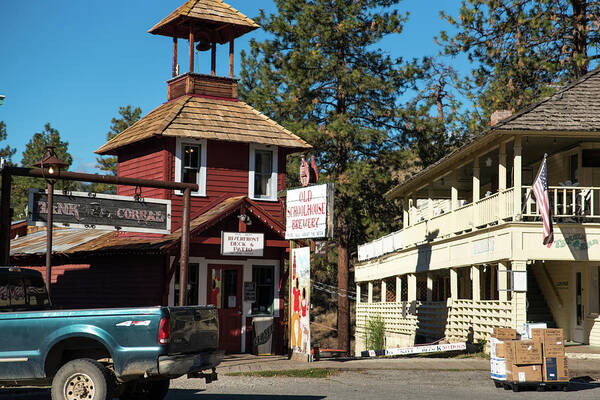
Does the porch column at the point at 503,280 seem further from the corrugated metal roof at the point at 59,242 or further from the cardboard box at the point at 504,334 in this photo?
the corrugated metal roof at the point at 59,242

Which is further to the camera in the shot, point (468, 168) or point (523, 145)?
point (468, 168)

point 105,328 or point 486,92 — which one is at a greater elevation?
point 486,92

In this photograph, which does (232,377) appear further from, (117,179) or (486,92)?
(486,92)

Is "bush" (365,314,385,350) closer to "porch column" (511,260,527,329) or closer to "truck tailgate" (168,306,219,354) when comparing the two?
"porch column" (511,260,527,329)

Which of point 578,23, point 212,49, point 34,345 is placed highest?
point 578,23

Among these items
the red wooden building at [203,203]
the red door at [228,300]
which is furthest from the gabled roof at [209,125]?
the red door at [228,300]

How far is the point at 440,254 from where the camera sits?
94.8 ft

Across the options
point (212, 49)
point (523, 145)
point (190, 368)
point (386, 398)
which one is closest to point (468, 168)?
point (523, 145)

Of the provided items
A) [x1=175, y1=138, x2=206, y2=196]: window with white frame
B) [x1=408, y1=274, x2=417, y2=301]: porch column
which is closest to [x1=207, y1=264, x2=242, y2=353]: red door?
[x1=175, y1=138, x2=206, y2=196]: window with white frame

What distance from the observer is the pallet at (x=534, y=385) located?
1470cm

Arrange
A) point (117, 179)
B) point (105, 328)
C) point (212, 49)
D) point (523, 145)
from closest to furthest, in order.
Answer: point (105, 328)
point (117, 179)
point (523, 145)
point (212, 49)

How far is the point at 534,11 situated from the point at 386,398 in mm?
23653

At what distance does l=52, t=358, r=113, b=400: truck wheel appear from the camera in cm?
1064

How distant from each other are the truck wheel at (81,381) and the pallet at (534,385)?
7.50 m
